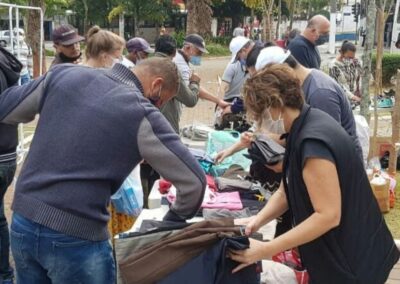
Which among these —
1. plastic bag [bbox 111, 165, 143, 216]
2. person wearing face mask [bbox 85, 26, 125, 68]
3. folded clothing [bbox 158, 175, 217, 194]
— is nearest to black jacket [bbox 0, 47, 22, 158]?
person wearing face mask [bbox 85, 26, 125, 68]

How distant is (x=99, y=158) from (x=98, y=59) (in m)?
1.99

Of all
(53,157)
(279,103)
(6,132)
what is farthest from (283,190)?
(6,132)

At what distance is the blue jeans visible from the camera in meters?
2.06

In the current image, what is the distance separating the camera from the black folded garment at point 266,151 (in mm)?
3010

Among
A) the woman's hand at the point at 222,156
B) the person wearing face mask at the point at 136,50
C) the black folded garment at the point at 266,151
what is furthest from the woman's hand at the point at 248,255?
the person wearing face mask at the point at 136,50

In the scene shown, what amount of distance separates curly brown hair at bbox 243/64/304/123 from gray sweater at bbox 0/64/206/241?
1.08 ft

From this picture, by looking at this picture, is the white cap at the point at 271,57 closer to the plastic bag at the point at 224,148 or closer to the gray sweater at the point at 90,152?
the plastic bag at the point at 224,148

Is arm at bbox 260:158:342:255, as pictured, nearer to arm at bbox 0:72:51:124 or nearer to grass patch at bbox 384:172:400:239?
arm at bbox 0:72:51:124

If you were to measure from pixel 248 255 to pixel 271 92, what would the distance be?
622 mm

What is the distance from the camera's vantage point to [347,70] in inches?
316

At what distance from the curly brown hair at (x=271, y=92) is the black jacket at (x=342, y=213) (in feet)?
0.23

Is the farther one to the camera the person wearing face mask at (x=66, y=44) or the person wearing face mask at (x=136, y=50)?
the person wearing face mask at (x=136, y=50)

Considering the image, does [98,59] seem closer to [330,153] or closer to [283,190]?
[283,190]

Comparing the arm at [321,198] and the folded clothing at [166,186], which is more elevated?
the arm at [321,198]
